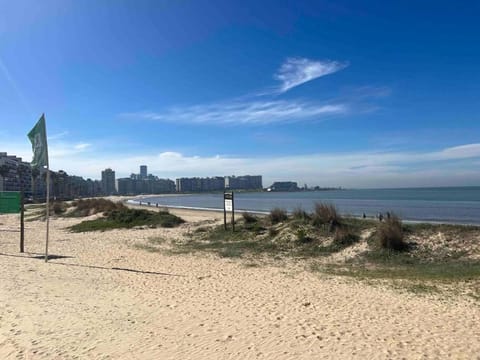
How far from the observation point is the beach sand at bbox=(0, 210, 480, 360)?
4.70 metres

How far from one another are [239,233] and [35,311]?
12495mm

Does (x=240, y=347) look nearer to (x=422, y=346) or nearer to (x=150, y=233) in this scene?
(x=422, y=346)

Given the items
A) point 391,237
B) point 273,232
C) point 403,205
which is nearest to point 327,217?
point 273,232

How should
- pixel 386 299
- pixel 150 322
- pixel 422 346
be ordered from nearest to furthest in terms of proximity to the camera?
pixel 422 346
pixel 150 322
pixel 386 299

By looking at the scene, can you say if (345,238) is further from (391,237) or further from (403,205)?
(403,205)

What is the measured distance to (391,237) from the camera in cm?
1270

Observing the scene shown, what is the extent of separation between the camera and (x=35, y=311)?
6.31 metres

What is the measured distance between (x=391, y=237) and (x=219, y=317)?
832cm

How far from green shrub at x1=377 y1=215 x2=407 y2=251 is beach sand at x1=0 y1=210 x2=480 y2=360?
3.55 meters

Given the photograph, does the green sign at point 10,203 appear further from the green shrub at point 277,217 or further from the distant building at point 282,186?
the distant building at point 282,186

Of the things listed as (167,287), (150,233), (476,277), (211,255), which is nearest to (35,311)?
(167,287)

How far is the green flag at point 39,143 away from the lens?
11.9m

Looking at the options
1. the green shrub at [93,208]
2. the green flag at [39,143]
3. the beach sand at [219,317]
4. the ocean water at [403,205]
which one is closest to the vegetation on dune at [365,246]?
the beach sand at [219,317]

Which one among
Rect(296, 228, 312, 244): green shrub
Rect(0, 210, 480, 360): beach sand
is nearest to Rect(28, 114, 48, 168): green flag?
Rect(0, 210, 480, 360): beach sand
